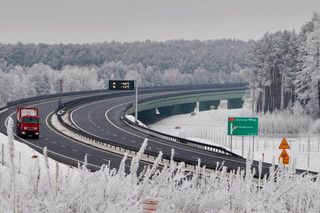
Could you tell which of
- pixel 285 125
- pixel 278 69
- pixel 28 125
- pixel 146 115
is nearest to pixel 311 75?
pixel 285 125

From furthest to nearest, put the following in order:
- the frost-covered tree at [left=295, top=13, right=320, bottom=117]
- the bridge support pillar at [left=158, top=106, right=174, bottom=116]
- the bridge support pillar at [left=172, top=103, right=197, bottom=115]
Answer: the bridge support pillar at [left=172, top=103, right=197, bottom=115] → the bridge support pillar at [left=158, top=106, right=174, bottom=116] → the frost-covered tree at [left=295, top=13, right=320, bottom=117]

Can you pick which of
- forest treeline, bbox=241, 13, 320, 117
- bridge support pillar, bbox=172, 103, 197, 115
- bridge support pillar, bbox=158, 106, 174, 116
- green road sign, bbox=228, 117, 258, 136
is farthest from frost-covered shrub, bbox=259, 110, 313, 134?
bridge support pillar, bbox=172, 103, 197, 115

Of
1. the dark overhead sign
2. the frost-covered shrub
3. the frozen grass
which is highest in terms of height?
the frozen grass

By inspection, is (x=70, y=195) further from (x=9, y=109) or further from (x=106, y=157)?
(x=9, y=109)

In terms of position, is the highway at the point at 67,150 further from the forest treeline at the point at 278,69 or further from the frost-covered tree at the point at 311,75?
the forest treeline at the point at 278,69

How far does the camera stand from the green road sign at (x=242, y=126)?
216 feet

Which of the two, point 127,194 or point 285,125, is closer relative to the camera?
point 127,194

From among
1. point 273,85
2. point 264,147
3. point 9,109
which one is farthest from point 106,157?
point 273,85

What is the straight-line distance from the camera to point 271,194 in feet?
62.6

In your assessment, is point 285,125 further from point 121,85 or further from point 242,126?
point 242,126

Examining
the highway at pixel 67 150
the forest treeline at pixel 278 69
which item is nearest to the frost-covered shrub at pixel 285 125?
the forest treeline at pixel 278 69

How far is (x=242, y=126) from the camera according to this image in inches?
2608

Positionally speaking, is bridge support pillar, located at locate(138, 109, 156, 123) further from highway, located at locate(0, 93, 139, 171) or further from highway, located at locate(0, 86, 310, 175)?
highway, located at locate(0, 93, 139, 171)

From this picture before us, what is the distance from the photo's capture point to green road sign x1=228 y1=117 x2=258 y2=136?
65875 millimetres
